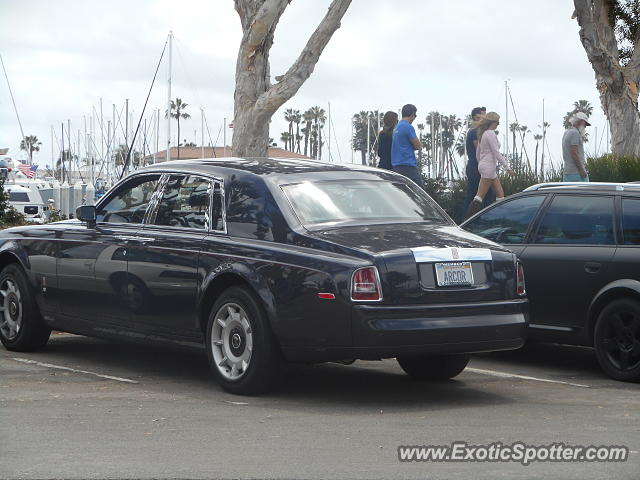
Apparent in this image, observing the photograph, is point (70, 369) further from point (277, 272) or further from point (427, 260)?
point (427, 260)

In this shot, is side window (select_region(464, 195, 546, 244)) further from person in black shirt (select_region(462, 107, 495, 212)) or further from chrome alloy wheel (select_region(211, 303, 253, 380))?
person in black shirt (select_region(462, 107, 495, 212))

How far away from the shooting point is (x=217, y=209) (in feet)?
31.6

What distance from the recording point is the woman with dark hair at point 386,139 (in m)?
18.7

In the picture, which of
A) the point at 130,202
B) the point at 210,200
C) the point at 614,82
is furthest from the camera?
the point at 614,82

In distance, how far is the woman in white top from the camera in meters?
17.9

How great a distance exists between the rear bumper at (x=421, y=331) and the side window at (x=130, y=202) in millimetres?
2321

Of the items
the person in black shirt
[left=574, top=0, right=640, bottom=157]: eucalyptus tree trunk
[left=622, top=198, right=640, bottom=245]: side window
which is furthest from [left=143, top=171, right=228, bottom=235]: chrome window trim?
[left=574, top=0, right=640, bottom=157]: eucalyptus tree trunk

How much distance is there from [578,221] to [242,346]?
10.9 feet

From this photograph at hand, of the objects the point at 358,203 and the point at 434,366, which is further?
the point at 434,366

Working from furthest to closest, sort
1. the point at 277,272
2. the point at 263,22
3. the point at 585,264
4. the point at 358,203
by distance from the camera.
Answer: the point at 263,22 → the point at 585,264 → the point at 358,203 → the point at 277,272

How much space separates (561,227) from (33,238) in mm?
4562

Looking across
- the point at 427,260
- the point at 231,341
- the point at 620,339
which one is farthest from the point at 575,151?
the point at 231,341

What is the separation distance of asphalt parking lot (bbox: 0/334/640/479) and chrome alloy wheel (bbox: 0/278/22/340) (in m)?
0.24

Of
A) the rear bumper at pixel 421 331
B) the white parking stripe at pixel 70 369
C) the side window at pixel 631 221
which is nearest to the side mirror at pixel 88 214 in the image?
the white parking stripe at pixel 70 369
